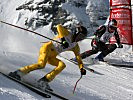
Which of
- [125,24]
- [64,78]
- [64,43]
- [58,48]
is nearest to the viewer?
[64,43]

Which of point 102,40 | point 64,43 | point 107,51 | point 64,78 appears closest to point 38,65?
point 64,43

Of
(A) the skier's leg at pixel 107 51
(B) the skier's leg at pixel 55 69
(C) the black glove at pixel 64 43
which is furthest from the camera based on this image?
(A) the skier's leg at pixel 107 51

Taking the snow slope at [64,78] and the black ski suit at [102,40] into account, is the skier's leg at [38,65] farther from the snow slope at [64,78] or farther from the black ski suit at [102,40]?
the black ski suit at [102,40]

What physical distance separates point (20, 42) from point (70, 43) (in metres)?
5.50

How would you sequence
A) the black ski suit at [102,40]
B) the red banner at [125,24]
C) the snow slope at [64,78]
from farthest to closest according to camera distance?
the red banner at [125,24] → the black ski suit at [102,40] → the snow slope at [64,78]

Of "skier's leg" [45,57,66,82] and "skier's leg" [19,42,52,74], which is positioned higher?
"skier's leg" [19,42,52,74]

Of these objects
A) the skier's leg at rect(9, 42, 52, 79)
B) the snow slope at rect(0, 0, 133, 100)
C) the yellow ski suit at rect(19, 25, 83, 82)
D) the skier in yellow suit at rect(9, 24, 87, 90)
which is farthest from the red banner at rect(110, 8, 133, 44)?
the skier's leg at rect(9, 42, 52, 79)

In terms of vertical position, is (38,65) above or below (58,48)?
below

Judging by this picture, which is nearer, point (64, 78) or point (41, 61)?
point (41, 61)

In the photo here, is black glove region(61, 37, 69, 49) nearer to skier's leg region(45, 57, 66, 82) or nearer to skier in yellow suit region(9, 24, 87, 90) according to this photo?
skier in yellow suit region(9, 24, 87, 90)

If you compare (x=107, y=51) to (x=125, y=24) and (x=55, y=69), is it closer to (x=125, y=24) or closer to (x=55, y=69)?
(x=125, y=24)

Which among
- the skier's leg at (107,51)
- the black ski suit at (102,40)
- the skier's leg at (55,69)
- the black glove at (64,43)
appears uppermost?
the black glove at (64,43)

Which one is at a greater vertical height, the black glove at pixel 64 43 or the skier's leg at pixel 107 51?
the black glove at pixel 64 43

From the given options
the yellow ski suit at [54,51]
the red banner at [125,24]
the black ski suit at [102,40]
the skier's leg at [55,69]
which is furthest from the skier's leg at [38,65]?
the red banner at [125,24]
